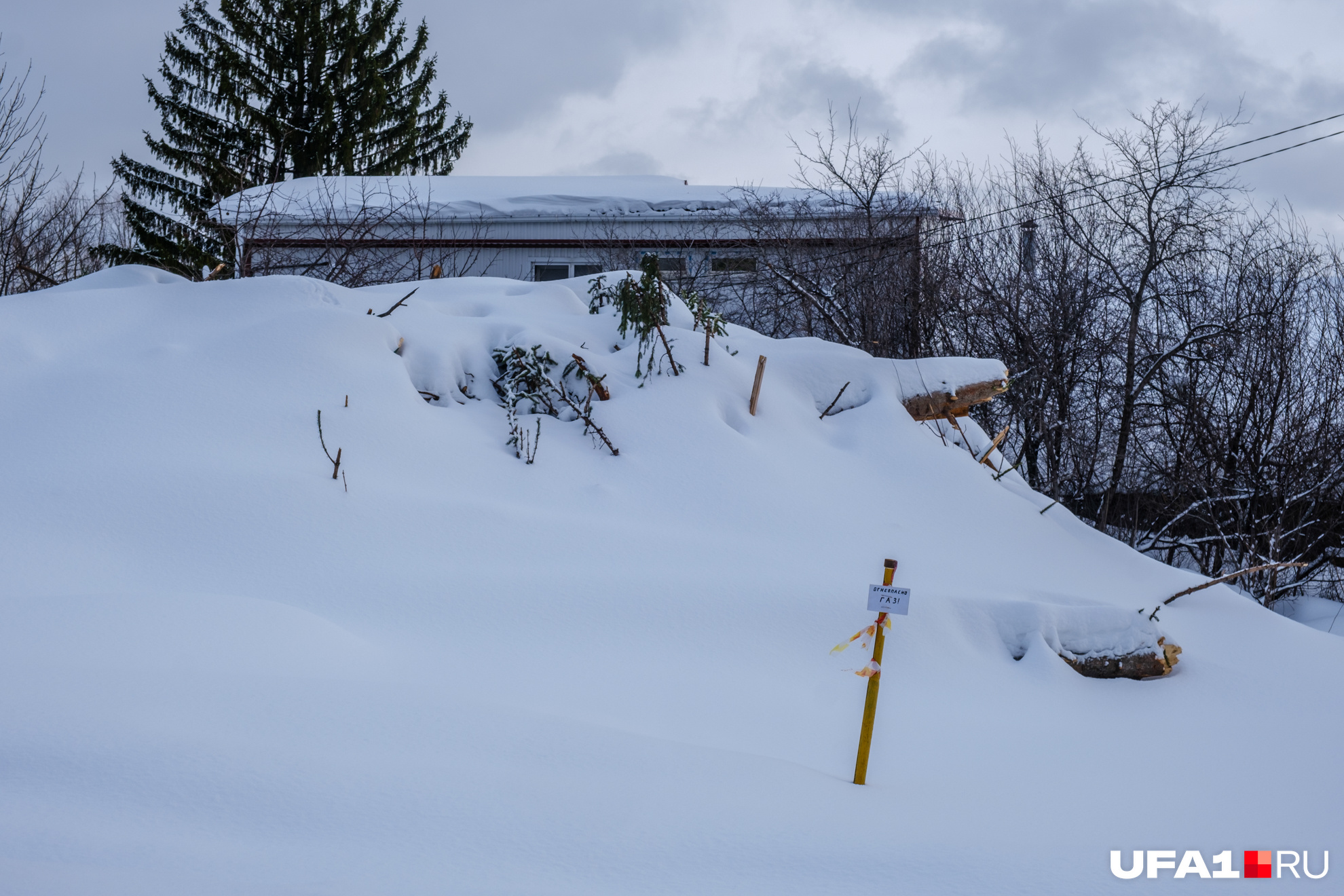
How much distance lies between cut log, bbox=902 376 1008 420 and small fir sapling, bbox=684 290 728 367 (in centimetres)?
167

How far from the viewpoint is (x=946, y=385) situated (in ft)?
23.4

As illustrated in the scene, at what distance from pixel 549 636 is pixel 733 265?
9136 mm

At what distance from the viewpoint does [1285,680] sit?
461 centimetres

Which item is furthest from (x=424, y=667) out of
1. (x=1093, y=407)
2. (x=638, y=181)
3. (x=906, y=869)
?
(x=638, y=181)

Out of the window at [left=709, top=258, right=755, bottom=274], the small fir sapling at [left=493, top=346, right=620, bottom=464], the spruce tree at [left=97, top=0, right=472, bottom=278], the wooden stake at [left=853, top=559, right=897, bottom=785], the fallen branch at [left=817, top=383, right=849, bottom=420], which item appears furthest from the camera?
the spruce tree at [left=97, top=0, right=472, bottom=278]

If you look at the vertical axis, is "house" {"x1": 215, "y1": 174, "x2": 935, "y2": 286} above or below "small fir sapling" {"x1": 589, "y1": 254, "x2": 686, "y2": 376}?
above

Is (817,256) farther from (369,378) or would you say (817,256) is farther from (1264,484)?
(369,378)

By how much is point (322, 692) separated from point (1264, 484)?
10218 millimetres

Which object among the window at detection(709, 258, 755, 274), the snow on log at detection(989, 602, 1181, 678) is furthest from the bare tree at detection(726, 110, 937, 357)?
the snow on log at detection(989, 602, 1181, 678)

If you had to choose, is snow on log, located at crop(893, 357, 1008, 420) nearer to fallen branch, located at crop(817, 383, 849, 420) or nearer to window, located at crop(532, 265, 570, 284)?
fallen branch, located at crop(817, 383, 849, 420)

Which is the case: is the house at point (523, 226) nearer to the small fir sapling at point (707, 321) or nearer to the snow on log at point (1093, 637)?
the small fir sapling at point (707, 321)

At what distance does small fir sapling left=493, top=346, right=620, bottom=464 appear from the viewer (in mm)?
6180

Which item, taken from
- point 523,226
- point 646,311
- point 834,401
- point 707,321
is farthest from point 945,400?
point 523,226

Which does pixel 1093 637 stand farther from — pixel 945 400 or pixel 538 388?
pixel 538 388
